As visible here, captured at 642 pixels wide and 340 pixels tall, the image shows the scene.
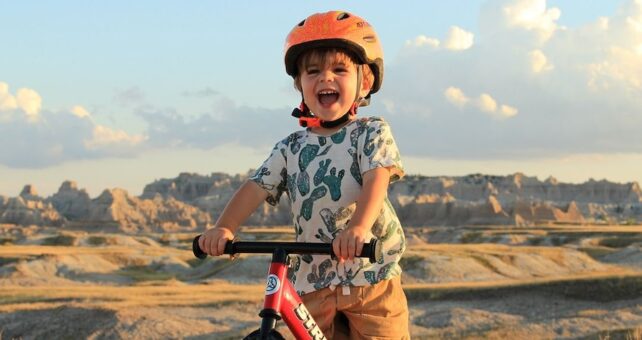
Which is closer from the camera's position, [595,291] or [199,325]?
[199,325]

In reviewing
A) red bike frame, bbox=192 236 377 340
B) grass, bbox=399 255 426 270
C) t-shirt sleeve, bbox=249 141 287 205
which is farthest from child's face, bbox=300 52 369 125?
grass, bbox=399 255 426 270

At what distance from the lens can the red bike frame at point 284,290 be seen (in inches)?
147

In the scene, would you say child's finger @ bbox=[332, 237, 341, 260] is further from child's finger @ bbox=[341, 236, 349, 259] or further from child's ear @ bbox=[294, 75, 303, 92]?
child's ear @ bbox=[294, 75, 303, 92]

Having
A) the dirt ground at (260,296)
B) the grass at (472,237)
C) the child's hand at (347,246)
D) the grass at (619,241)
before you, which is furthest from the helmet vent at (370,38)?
the grass at (472,237)

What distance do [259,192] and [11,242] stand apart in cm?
9300

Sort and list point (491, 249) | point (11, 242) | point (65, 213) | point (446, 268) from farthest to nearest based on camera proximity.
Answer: point (65, 213)
point (11, 242)
point (491, 249)
point (446, 268)

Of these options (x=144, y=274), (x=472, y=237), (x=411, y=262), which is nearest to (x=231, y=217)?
(x=411, y=262)

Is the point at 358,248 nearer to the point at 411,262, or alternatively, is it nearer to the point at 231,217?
the point at 231,217

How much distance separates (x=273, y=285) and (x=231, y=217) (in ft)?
3.46

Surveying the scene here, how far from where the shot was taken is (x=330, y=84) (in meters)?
4.71

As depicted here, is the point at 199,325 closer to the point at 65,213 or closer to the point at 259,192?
the point at 259,192

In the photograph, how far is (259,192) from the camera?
16.2 ft

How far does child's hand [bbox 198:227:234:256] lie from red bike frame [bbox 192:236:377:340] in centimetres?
21

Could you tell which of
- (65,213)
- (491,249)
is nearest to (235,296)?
(491,249)
